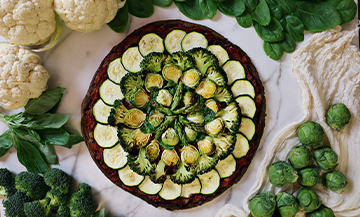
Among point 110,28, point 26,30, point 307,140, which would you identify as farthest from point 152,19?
point 307,140

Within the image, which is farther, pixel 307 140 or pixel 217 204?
pixel 217 204

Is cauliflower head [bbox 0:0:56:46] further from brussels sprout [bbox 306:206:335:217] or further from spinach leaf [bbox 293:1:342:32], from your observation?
brussels sprout [bbox 306:206:335:217]

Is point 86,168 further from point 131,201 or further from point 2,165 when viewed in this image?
point 2,165

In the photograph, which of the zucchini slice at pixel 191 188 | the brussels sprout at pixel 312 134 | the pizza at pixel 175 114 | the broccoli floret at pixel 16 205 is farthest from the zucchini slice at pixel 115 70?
the brussels sprout at pixel 312 134

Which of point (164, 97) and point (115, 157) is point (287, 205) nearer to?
point (164, 97)

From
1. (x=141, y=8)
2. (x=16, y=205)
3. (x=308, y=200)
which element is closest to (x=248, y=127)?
(x=308, y=200)
